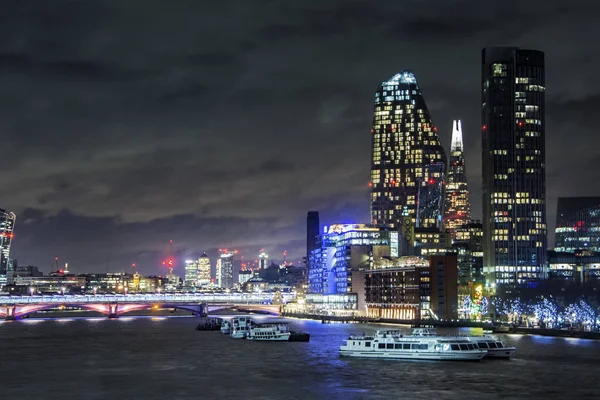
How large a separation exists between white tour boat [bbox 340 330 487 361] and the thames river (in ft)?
8.07

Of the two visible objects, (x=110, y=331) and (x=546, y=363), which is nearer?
(x=546, y=363)

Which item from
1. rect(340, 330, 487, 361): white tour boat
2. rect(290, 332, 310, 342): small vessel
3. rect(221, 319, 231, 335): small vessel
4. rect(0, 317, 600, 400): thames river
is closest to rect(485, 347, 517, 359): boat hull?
rect(0, 317, 600, 400): thames river

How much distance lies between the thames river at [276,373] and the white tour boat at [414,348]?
8.07 ft

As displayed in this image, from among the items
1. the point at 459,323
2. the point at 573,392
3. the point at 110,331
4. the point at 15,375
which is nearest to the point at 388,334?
the point at 573,392

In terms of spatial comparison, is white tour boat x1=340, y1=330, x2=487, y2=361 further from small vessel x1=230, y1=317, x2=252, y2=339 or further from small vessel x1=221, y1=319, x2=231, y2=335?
small vessel x1=221, y1=319, x2=231, y2=335

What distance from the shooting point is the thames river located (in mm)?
83000

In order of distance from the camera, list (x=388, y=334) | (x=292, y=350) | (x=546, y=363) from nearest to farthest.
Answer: (x=546, y=363)
(x=388, y=334)
(x=292, y=350)

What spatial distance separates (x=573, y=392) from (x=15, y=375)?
56748mm

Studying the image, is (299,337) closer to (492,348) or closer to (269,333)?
(269,333)

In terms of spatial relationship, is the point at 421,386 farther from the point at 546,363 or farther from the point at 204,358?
the point at 204,358

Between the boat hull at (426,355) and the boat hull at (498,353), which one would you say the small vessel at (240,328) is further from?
the boat hull at (498,353)

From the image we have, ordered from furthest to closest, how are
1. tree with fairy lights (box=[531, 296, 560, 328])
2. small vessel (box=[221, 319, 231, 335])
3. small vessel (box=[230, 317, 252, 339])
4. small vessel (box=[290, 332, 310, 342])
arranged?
small vessel (box=[221, 319, 231, 335]) < tree with fairy lights (box=[531, 296, 560, 328]) < small vessel (box=[230, 317, 252, 339]) < small vessel (box=[290, 332, 310, 342])

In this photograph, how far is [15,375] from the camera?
98.4 meters

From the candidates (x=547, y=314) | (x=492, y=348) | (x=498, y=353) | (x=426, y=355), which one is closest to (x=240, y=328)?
(x=547, y=314)
